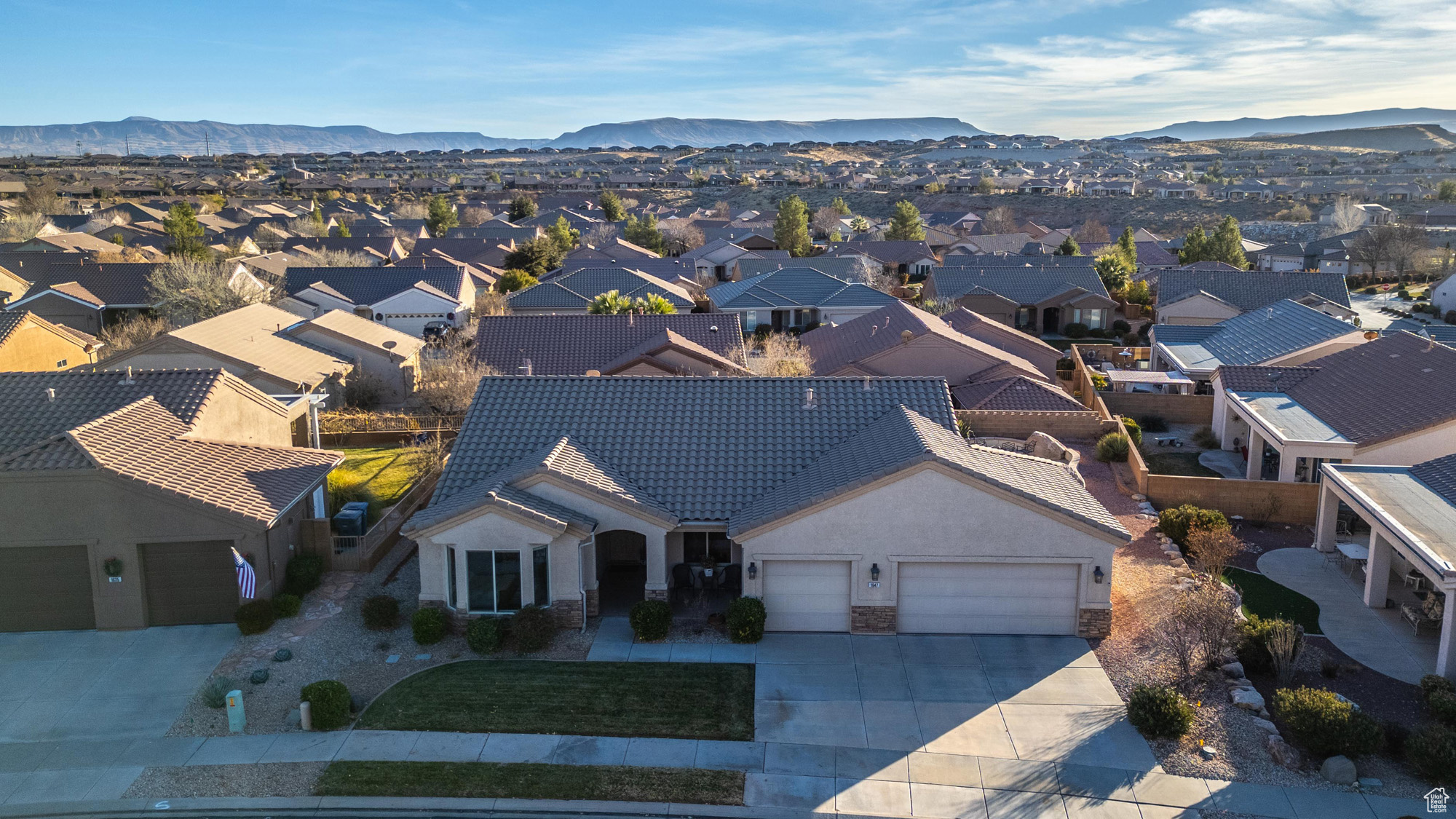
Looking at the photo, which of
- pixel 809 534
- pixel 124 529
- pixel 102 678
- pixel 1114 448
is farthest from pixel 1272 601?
pixel 124 529

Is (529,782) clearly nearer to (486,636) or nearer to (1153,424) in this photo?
(486,636)

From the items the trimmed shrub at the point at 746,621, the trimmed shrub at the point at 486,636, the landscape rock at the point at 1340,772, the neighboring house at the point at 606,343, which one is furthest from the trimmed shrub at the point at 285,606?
the landscape rock at the point at 1340,772

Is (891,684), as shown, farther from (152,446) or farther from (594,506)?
(152,446)

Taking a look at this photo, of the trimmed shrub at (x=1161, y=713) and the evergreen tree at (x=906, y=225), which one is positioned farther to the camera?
the evergreen tree at (x=906, y=225)

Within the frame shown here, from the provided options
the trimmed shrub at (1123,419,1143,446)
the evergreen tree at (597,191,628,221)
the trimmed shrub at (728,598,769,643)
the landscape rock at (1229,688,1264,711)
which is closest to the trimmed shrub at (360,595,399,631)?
the trimmed shrub at (728,598,769,643)

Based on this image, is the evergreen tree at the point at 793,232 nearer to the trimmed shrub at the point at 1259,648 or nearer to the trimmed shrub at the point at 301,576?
the trimmed shrub at the point at 301,576

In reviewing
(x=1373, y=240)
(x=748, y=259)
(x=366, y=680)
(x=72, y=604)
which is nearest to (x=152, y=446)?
(x=72, y=604)
